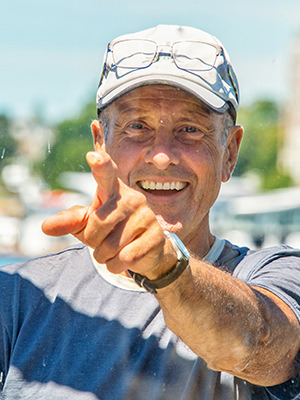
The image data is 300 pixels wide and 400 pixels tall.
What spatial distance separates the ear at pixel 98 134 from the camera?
2326 mm

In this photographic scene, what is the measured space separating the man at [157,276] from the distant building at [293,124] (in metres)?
33.5

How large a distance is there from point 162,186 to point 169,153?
106 mm

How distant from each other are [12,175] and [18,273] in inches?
115

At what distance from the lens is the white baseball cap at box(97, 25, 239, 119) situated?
207cm

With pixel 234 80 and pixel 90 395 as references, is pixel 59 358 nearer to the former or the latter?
pixel 90 395

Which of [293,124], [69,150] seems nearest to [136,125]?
[69,150]

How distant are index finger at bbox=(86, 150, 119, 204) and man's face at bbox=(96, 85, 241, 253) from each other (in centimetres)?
69

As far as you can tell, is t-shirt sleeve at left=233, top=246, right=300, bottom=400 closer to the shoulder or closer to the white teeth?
the white teeth

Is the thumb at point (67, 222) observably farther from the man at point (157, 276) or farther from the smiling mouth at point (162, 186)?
the smiling mouth at point (162, 186)

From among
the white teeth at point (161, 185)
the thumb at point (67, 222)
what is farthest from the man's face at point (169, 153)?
the thumb at point (67, 222)

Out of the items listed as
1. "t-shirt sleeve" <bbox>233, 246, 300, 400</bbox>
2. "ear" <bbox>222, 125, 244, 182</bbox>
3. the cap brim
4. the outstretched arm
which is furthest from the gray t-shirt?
the cap brim

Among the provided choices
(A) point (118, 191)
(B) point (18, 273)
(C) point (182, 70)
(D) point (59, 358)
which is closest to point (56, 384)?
(D) point (59, 358)

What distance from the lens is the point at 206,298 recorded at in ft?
5.02

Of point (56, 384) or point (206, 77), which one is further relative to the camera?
point (206, 77)
